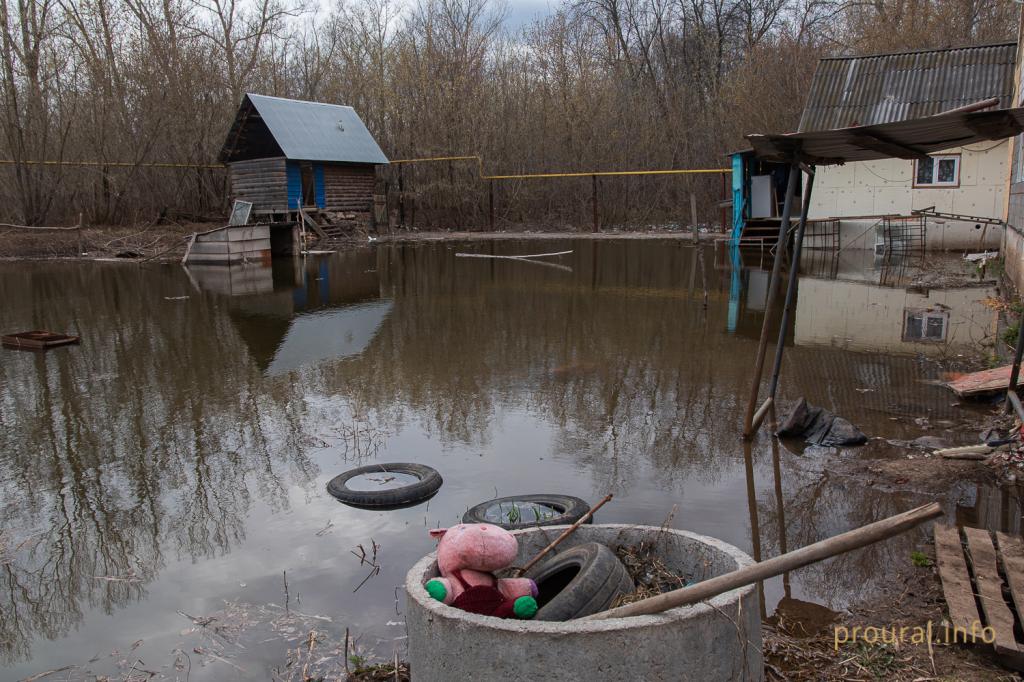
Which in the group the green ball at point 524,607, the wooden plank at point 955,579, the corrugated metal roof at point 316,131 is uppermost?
the corrugated metal roof at point 316,131

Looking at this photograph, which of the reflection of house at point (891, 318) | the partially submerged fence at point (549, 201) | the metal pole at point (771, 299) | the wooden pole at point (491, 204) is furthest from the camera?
the wooden pole at point (491, 204)

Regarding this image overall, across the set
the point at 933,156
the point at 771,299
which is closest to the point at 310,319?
the point at 771,299

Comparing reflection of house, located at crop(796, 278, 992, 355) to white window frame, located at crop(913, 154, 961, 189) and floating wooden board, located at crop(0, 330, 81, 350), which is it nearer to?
white window frame, located at crop(913, 154, 961, 189)

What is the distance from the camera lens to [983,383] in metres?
7.74

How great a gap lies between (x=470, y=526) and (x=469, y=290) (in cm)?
1423

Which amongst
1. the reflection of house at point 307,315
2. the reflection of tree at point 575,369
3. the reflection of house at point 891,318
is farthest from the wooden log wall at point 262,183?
the reflection of house at point 891,318

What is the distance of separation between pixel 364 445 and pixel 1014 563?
16.4 ft

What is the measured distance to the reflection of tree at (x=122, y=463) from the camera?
4.98m

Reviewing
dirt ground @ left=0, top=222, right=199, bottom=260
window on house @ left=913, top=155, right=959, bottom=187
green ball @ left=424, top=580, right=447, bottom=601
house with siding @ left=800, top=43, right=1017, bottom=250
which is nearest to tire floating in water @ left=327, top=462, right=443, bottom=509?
green ball @ left=424, top=580, right=447, bottom=601

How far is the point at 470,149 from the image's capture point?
38.5 metres

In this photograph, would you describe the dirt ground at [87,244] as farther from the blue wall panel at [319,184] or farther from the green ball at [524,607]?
the green ball at [524,607]

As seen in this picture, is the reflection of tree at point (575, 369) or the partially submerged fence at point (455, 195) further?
the partially submerged fence at point (455, 195)

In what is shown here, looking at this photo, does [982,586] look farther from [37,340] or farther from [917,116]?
[917,116]

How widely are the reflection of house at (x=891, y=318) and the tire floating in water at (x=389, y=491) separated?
6.54 metres
